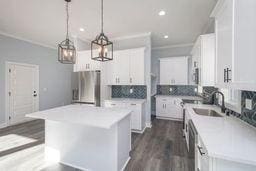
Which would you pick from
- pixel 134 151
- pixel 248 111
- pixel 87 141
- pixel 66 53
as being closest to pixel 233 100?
pixel 248 111

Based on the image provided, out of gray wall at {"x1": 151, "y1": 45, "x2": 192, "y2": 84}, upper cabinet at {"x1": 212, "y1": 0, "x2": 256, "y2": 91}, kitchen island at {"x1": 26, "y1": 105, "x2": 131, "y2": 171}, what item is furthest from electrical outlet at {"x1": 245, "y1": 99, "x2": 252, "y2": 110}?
gray wall at {"x1": 151, "y1": 45, "x2": 192, "y2": 84}

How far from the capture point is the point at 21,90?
15.5 feet

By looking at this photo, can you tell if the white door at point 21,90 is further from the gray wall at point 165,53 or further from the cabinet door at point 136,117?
the gray wall at point 165,53

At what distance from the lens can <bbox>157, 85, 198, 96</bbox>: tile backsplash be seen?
17.7 ft

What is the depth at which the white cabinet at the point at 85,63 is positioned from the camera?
4334mm

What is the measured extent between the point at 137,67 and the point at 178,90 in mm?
2547

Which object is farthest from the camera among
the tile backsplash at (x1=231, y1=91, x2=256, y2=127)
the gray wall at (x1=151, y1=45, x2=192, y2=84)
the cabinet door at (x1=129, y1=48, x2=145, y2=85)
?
the gray wall at (x1=151, y1=45, x2=192, y2=84)

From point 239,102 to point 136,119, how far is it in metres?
2.51

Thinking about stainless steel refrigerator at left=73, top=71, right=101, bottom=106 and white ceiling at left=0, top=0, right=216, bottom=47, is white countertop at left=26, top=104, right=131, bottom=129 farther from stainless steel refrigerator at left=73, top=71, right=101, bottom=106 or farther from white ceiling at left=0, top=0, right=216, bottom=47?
white ceiling at left=0, top=0, right=216, bottom=47

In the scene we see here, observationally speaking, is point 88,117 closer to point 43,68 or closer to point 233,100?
point 233,100

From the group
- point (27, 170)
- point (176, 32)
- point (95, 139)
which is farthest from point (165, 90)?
point (27, 170)

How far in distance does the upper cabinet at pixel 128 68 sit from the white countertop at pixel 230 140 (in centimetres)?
259

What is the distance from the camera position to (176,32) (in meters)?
4.16

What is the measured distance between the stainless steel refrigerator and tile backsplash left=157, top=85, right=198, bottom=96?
116 inches
